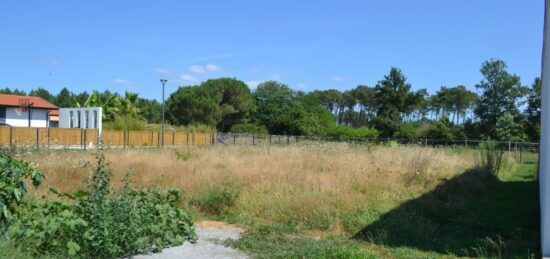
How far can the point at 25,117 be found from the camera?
228 ft

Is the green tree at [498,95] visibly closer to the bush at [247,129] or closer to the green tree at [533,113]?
the green tree at [533,113]

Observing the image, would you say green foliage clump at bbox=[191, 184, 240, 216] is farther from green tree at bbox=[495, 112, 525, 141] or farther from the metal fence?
green tree at bbox=[495, 112, 525, 141]

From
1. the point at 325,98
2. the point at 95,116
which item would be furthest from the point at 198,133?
the point at 325,98

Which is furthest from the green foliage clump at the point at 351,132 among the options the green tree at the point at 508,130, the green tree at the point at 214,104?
the green tree at the point at 508,130

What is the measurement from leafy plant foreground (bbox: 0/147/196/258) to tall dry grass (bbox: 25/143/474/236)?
4.88 feet

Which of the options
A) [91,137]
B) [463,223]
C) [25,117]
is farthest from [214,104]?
[463,223]

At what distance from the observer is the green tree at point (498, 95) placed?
7475 centimetres

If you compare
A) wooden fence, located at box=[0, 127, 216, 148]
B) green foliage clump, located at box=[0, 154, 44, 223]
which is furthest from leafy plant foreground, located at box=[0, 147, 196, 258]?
wooden fence, located at box=[0, 127, 216, 148]

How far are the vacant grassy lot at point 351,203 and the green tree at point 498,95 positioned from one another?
62016 mm

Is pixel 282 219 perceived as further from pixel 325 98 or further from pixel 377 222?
pixel 325 98

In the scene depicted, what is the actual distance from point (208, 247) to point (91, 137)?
34062mm

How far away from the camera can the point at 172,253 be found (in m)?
7.19

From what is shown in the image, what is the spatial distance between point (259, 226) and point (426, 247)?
307 cm

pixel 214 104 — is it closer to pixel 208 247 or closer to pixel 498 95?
pixel 498 95
